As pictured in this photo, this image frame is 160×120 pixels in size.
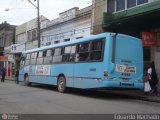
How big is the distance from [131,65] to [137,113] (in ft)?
18.4

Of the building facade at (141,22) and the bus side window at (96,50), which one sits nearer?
the bus side window at (96,50)

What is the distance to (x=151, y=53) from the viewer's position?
22.2 meters

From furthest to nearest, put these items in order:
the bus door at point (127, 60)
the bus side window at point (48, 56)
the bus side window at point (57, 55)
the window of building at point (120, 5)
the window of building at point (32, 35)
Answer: the window of building at point (32, 35), the window of building at point (120, 5), the bus side window at point (48, 56), the bus side window at point (57, 55), the bus door at point (127, 60)

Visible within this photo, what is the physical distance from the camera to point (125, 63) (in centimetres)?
1730

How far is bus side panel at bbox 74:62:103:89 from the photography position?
17.0m

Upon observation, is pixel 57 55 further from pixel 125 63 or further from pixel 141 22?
pixel 125 63

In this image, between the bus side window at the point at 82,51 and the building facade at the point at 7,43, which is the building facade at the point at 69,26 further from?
the building facade at the point at 7,43

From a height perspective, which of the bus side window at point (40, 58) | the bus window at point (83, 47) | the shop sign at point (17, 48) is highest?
the shop sign at point (17, 48)

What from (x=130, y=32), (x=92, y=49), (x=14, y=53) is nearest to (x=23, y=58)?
(x=130, y=32)

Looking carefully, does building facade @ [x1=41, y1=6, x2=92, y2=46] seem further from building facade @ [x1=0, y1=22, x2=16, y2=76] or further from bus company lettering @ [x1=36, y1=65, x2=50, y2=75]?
building facade @ [x1=0, y1=22, x2=16, y2=76]

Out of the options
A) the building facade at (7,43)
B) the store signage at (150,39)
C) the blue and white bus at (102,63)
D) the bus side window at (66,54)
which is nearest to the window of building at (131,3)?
the store signage at (150,39)

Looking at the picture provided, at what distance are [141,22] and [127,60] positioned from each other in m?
4.59

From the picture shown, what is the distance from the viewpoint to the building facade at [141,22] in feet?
64.0

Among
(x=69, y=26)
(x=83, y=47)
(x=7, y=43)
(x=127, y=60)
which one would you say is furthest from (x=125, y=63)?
(x=7, y=43)
